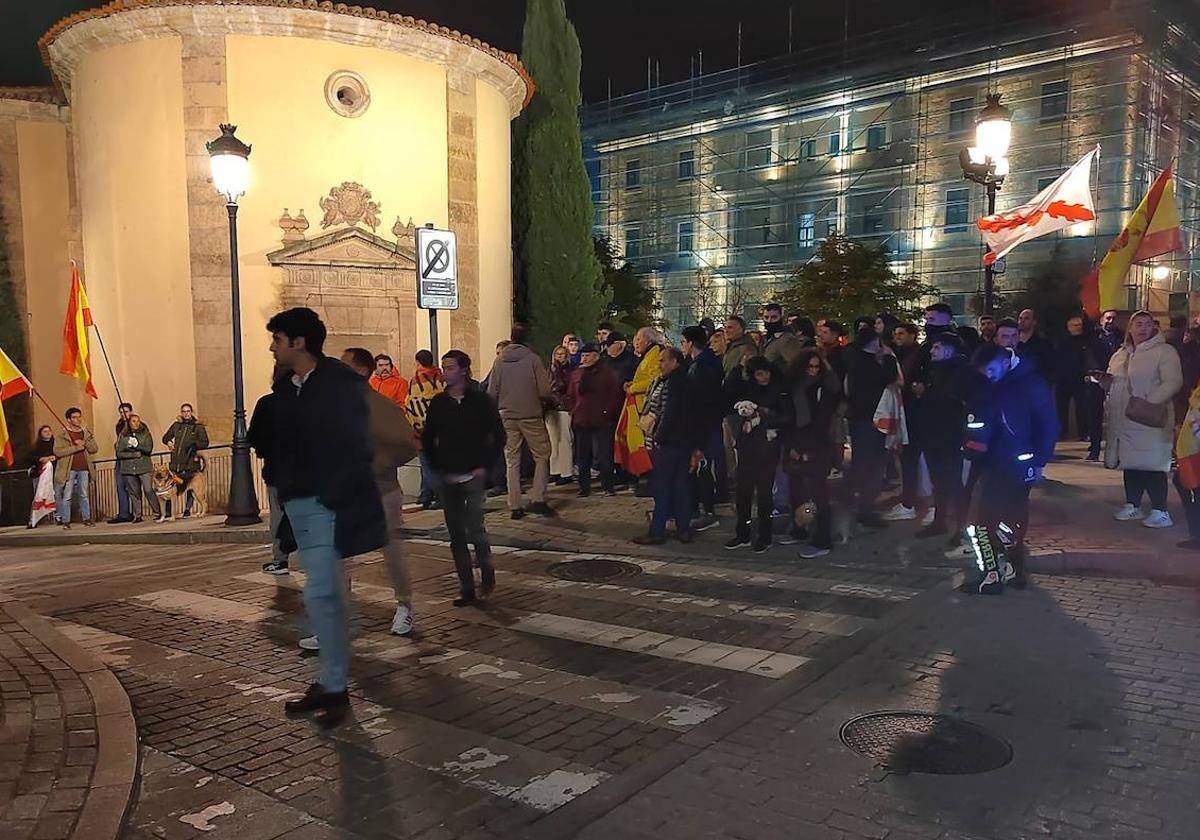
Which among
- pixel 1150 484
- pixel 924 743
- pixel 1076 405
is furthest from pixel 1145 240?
pixel 924 743

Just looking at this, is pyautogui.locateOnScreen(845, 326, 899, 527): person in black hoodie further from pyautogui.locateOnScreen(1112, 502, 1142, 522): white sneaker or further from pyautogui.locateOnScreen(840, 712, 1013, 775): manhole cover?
pyautogui.locateOnScreen(840, 712, 1013, 775): manhole cover

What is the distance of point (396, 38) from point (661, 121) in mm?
32597

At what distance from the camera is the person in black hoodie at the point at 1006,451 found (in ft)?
22.7

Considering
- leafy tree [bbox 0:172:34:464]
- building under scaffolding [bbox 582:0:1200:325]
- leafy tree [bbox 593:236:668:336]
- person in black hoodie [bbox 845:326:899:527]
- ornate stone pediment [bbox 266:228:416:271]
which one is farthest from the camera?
leafy tree [bbox 593:236:668:336]

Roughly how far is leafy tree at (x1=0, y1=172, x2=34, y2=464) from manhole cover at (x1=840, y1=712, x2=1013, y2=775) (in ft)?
67.5

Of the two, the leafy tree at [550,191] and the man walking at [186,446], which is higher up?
the leafy tree at [550,191]

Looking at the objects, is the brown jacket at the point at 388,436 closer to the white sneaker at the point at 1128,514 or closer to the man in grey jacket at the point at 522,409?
the man in grey jacket at the point at 522,409

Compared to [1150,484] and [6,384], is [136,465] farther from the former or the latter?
[1150,484]

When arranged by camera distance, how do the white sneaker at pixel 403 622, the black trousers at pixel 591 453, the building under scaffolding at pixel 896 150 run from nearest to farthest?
the white sneaker at pixel 403 622
the black trousers at pixel 591 453
the building under scaffolding at pixel 896 150

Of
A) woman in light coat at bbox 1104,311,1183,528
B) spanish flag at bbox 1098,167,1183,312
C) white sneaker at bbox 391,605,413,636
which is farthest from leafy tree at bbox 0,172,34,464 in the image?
woman in light coat at bbox 1104,311,1183,528

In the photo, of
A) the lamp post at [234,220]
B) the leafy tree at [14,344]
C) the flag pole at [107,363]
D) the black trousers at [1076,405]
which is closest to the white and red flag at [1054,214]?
the black trousers at [1076,405]

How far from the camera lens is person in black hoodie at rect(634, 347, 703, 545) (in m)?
8.91

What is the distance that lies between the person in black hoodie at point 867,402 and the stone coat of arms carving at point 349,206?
10882 mm

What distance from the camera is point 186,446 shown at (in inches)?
563
